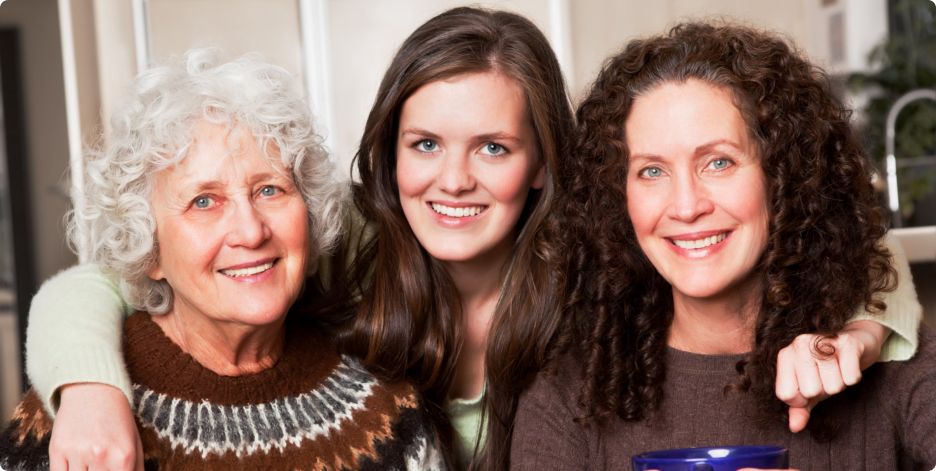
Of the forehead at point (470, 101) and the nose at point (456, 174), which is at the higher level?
the forehead at point (470, 101)

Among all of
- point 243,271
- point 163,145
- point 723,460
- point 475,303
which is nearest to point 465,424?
point 475,303

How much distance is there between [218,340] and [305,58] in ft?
13.2

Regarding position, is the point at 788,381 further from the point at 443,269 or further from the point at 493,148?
the point at 443,269

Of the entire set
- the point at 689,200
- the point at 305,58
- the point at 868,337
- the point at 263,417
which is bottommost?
the point at 263,417

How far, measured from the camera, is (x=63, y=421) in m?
1.16

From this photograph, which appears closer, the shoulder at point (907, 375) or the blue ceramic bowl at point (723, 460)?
the blue ceramic bowl at point (723, 460)

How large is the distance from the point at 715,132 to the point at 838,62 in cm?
408

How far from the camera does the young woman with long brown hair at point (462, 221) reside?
165cm

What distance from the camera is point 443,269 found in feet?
6.15

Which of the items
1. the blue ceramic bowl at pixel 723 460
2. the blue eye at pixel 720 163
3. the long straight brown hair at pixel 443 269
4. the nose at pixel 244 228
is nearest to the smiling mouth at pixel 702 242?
the blue eye at pixel 720 163

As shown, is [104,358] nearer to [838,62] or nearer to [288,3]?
[288,3]

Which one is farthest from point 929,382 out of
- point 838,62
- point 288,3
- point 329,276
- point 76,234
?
point 288,3

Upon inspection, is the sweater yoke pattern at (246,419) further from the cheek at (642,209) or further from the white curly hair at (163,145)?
the cheek at (642,209)

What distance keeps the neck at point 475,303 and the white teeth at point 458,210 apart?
0.19 meters
